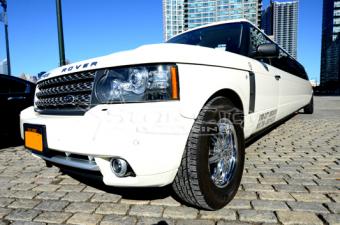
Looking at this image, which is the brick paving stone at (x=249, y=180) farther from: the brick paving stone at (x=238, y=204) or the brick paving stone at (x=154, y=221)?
the brick paving stone at (x=154, y=221)

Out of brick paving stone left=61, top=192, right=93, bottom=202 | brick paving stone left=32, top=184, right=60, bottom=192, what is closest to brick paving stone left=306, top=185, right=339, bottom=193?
brick paving stone left=61, top=192, right=93, bottom=202

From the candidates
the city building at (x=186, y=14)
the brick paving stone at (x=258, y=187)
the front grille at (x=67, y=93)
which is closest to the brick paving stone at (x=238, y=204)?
the brick paving stone at (x=258, y=187)

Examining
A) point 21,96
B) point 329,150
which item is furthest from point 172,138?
point 21,96

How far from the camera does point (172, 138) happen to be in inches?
62.1

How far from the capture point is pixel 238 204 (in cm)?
203

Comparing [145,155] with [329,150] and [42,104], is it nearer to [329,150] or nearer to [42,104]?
[42,104]

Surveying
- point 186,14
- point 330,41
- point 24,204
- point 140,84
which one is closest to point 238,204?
point 140,84

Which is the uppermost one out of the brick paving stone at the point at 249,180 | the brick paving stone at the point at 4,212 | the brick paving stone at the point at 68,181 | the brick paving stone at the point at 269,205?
the brick paving stone at the point at 269,205

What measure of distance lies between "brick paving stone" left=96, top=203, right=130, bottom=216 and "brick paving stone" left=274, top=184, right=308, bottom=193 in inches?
54.0

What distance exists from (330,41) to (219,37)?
344 ft

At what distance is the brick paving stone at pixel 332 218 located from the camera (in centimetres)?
172

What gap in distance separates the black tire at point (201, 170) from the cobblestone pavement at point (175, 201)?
0.40ft

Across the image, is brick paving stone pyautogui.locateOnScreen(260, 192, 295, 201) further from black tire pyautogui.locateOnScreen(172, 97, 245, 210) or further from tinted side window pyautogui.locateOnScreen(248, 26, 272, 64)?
tinted side window pyautogui.locateOnScreen(248, 26, 272, 64)

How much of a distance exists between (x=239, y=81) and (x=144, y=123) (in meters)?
1.13
